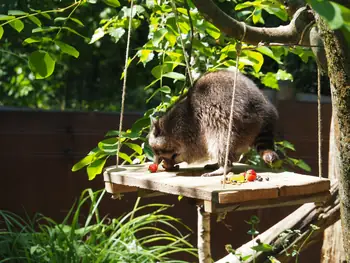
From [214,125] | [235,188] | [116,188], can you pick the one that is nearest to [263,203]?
[235,188]

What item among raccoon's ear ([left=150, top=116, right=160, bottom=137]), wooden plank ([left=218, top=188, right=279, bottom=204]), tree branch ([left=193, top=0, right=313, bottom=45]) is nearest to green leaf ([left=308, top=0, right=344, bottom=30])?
wooden plank ([left=218, top=188, right=279, bottom=204])

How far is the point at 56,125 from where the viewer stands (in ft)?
18.5

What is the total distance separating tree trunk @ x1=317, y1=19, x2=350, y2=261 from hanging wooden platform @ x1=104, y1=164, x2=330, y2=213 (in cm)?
40

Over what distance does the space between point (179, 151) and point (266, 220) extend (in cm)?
248

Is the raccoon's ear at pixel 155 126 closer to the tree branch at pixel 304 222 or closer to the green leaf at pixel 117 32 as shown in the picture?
the green leaf at pixel 117 32

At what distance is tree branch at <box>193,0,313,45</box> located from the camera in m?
2.81

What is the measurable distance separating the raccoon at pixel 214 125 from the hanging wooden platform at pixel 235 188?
350 millimetres

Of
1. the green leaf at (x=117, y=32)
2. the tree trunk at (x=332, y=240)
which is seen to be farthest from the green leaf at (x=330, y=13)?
the tree trunk at (x=332, y=240)

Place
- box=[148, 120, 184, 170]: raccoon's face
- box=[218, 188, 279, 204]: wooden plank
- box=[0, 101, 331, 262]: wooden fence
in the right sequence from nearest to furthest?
box=[218, 188, 279, 204]: wooden plank, box=[148, 120, 184, 170]: raccoon's face, box=[0, 101, 331, 262]: wooden fence

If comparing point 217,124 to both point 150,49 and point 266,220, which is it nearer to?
point 150,49

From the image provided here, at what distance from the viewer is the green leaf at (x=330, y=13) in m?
1.10

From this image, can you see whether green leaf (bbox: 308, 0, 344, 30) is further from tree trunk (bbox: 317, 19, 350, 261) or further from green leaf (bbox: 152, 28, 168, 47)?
green leaf (bbox: 152, 28, 168, 47)

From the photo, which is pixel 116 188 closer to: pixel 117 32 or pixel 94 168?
pixel 94 168

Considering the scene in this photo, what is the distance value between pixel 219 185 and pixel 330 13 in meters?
1.49
